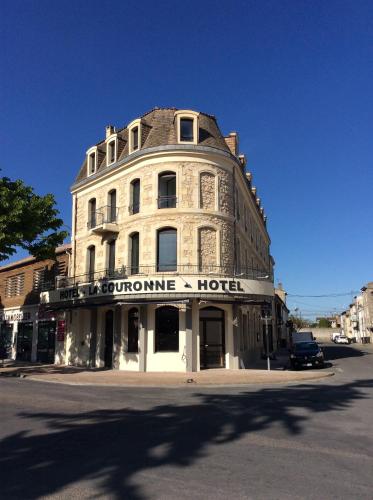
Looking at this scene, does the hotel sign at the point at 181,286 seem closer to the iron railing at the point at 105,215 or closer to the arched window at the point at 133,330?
the arched window at the point at 133,330

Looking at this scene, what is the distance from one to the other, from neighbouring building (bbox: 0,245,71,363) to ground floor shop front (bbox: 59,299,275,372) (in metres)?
4.50

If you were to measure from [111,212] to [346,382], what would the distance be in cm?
1510

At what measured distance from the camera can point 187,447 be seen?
22.7 ft

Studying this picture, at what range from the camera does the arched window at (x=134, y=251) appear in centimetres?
2281

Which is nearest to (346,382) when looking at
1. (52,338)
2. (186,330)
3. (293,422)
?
(186,330)

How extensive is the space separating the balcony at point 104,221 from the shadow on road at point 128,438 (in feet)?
43.8

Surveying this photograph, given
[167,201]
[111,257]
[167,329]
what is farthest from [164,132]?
[167,329]

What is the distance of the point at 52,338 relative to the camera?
27953 mm

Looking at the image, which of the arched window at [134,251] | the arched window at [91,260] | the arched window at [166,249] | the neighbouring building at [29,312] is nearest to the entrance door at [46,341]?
the neighbouring building at [29,312]

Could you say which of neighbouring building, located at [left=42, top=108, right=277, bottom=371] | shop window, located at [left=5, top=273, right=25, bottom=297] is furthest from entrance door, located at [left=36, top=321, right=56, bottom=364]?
shop window, located at [left=5, top=273, right=25, bottom=297]

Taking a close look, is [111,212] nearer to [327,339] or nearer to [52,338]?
[52,338]

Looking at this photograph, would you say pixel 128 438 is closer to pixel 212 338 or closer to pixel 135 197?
pixel 212 338

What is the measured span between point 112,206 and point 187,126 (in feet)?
20.2

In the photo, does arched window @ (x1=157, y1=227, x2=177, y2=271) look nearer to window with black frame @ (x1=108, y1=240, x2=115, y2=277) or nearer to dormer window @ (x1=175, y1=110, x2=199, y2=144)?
window with black frame @ (x1=108, y1=240, x2=115, y2=277)
